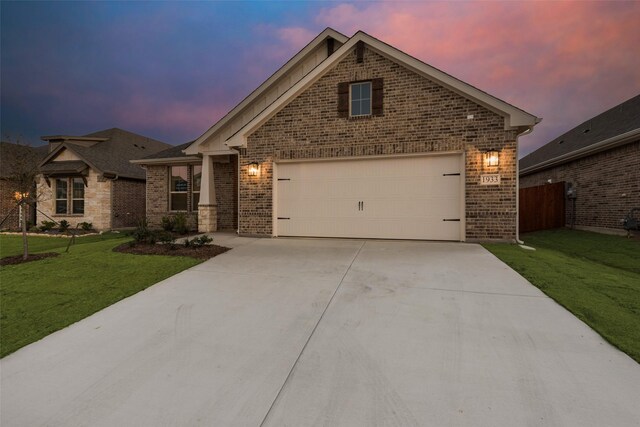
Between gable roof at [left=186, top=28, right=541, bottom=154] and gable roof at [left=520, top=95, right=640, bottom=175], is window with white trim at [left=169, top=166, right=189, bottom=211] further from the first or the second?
gable roof at [left=520, top=95, right=640, bottom=175]

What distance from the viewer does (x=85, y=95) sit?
3622 centimetres

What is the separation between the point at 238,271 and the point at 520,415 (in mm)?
4470

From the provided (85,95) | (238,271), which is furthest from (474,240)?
(85,95)

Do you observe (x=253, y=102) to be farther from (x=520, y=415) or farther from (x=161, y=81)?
(x=161, y=81)

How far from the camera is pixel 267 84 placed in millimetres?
11109

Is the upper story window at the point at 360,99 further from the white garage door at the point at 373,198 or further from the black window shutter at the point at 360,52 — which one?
the white garage door at the point at 373,198

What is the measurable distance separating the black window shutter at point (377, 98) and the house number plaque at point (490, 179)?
3.42 meters

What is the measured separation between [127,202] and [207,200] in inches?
268

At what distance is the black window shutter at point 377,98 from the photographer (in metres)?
8.12

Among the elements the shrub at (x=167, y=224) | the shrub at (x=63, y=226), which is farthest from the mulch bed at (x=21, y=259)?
the shrub at (x=63, y=226)

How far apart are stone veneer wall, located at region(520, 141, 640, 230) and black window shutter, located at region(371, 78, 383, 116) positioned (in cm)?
867

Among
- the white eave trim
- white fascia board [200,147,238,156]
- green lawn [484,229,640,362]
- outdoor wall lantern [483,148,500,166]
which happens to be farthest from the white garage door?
the white eave trim

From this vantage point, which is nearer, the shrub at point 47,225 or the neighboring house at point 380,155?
the neighboring house at point 380,155

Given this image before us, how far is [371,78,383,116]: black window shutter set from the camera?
812 cm
